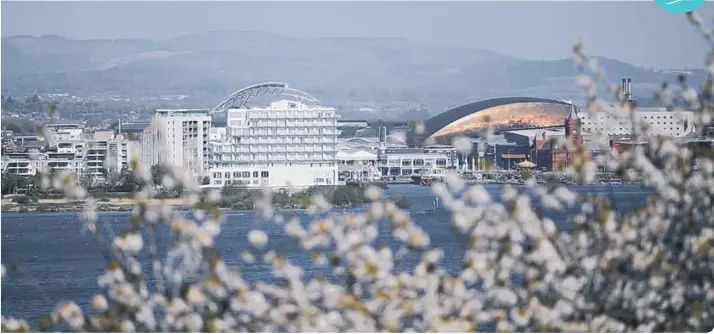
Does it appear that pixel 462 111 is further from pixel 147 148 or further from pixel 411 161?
pixel 147 148

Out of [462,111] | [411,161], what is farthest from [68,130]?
[462,111]

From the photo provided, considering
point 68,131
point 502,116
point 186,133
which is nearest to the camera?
point 68,131

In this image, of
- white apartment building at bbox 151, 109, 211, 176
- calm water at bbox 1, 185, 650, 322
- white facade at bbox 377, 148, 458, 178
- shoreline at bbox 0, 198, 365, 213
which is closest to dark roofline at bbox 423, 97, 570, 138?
white facade at bbox 377, 148, 458, 178

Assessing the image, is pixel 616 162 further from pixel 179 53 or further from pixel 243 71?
pixel 243 71

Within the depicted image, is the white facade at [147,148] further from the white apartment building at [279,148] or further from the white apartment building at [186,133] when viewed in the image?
the white apartment building at [279,148]

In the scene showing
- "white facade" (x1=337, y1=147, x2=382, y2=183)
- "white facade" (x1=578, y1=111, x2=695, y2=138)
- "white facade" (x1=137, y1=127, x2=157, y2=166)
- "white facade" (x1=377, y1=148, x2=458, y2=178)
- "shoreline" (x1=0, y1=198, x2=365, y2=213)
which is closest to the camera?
"white facade" (x1=578, y1=111, x2=695, y2=138)

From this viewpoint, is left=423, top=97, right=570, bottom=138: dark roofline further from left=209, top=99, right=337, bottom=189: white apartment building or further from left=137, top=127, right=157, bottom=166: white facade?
left=137, top=127, right=157, bottom=166: white facade

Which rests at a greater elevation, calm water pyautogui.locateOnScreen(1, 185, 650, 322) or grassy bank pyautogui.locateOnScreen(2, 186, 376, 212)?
grassy bank pyautogui.locateOnScreen(2, 186, 376, 212)
